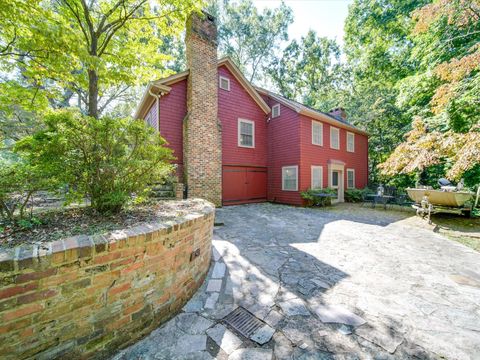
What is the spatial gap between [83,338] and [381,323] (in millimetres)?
2742

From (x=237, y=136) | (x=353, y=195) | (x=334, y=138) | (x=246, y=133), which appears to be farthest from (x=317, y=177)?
(x=237, y=136)

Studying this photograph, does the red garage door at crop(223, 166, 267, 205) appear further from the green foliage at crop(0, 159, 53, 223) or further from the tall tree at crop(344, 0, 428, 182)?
the tall tree at crop(344, 0, 428, 182)

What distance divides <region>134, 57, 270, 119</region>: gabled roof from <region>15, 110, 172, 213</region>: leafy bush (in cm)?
618

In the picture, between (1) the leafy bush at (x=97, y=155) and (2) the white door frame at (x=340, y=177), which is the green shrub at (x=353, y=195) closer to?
(2) the white door frame at (x=340, y=177)

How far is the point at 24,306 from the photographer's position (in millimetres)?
1312

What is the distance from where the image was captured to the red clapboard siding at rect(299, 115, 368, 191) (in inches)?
422

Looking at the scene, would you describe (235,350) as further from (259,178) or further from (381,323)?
(259,178)

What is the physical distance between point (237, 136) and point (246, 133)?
72 cm

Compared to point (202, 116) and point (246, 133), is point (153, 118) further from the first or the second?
point (246, 133)

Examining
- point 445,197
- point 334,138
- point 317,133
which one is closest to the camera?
point 445,197

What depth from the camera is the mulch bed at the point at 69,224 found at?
5.66 feet

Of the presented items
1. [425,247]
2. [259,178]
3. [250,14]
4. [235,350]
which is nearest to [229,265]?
[235,350]

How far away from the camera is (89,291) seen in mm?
1563

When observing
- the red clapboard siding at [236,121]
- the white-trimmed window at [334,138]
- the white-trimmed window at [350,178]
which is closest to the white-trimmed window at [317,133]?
the white-trimmed window at [334,138]
